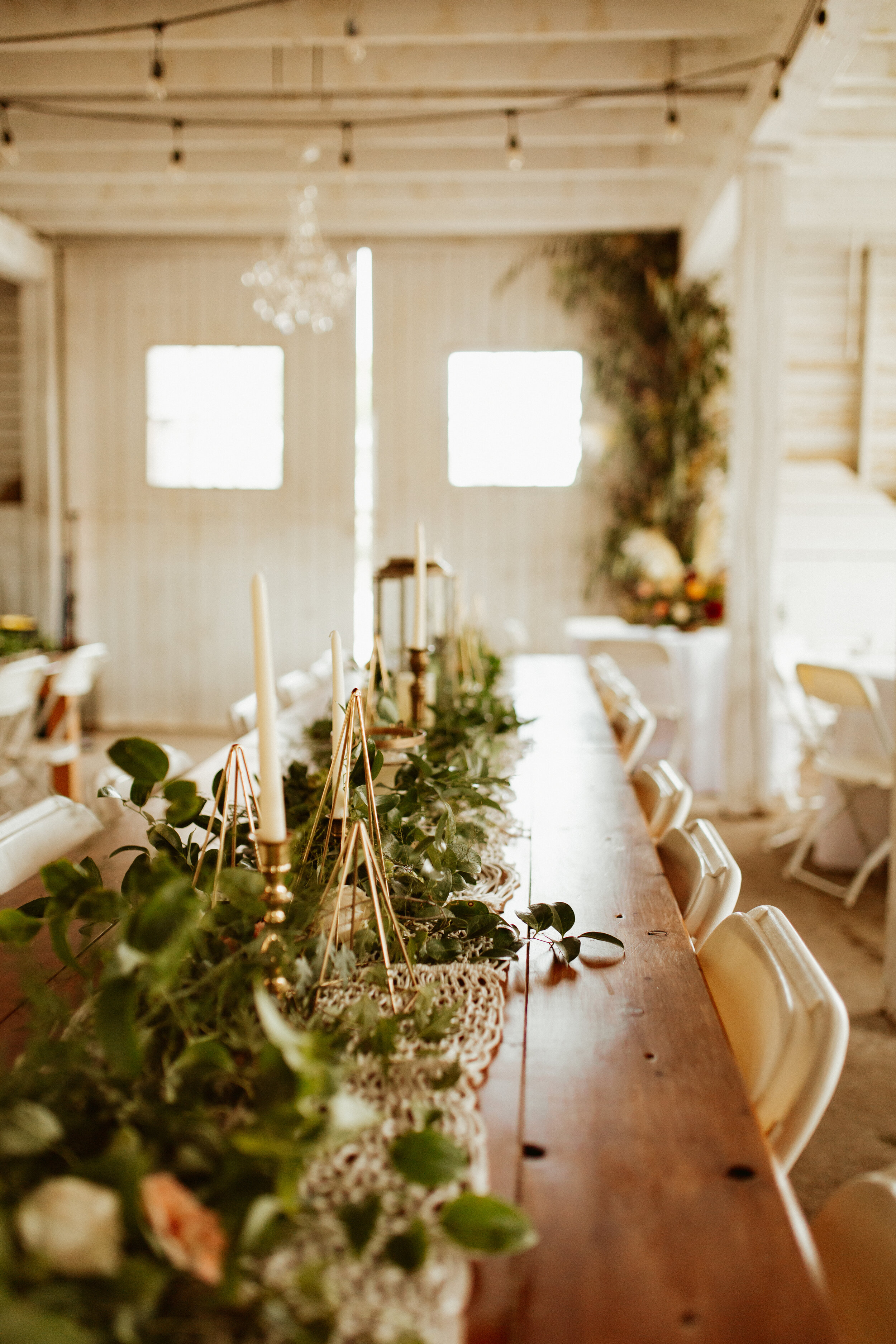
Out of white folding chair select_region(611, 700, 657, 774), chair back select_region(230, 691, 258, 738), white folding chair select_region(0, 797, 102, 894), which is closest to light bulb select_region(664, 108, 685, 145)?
white folding chair select_region(611, 700, 657, 774)

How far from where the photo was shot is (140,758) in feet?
3.03

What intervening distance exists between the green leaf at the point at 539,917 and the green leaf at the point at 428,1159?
0.52 m

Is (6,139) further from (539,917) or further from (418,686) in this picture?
(539,917)

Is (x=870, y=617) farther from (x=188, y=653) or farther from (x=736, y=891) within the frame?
(x=736, y=891)

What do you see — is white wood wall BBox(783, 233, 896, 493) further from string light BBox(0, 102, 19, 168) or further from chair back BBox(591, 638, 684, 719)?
string light BBox(0, 102, 19, 168)

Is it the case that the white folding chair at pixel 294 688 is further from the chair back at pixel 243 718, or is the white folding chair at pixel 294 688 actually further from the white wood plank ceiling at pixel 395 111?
the white wood plank ceiling at pixel 395 111

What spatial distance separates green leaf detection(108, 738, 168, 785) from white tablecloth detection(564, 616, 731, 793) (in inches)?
170

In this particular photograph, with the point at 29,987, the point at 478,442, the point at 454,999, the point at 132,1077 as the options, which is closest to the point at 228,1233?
the point at 132,1077

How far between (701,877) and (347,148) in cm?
464

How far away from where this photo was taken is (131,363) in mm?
7070

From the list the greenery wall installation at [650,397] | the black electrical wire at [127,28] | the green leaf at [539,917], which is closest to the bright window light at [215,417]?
the greenery wall installation at [650,397]

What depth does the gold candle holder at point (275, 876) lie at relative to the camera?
95 cm

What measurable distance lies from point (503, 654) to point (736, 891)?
7.78 feet

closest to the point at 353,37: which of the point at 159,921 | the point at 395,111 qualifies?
the point at 395,111
